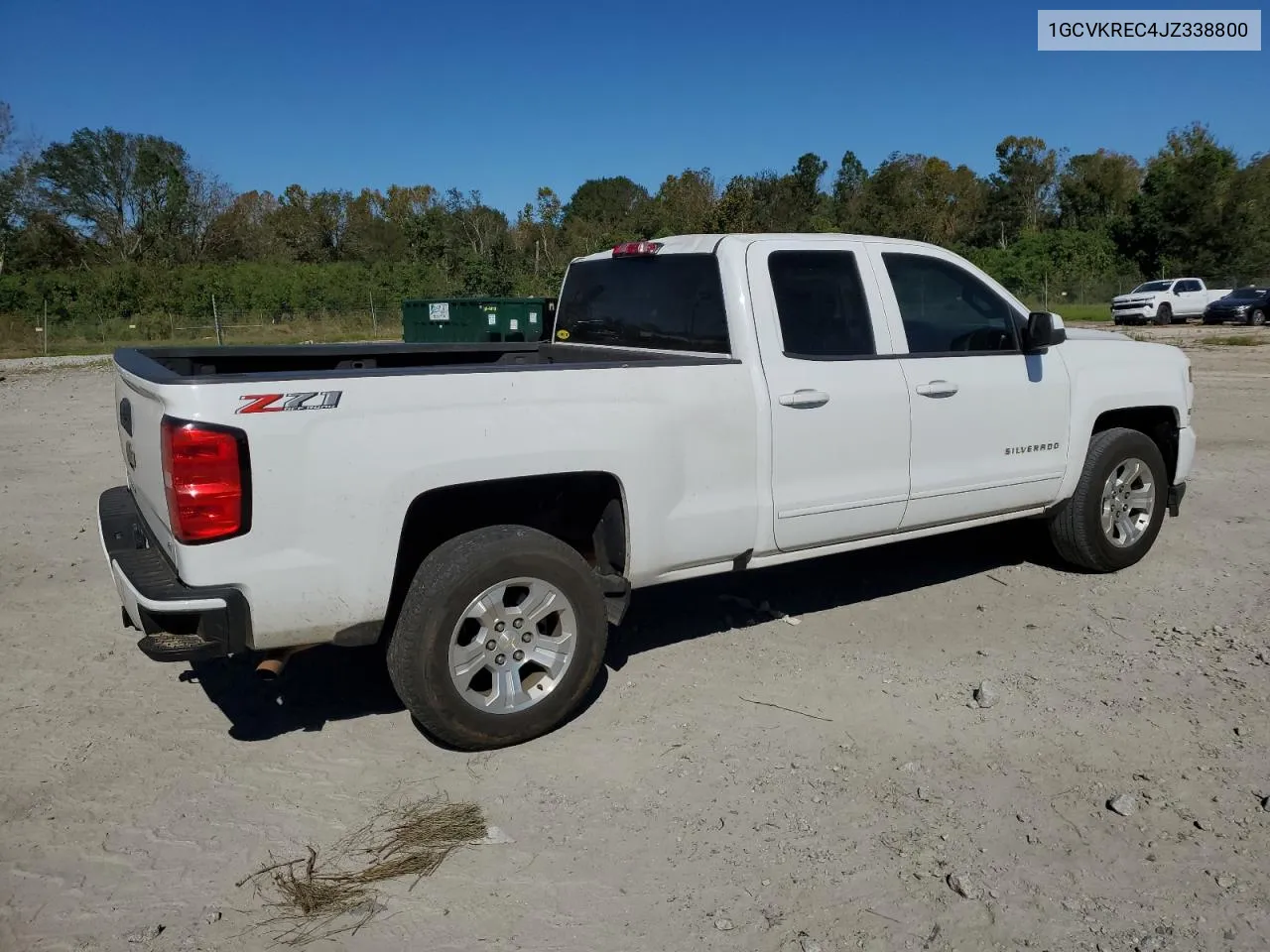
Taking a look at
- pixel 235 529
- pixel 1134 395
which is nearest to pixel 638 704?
pixel 235 529

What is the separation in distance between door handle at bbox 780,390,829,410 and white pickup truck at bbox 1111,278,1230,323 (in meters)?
33.8

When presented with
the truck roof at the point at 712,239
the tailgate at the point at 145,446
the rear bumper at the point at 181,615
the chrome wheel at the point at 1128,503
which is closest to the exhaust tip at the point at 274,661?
the rear bumper at the point at 181,615

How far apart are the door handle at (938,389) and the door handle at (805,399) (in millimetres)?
616

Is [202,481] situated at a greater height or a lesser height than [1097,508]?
greater

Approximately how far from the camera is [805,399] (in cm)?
453

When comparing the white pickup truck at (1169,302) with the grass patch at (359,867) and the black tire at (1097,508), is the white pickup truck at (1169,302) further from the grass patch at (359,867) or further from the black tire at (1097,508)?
the grass patch at (359,867)

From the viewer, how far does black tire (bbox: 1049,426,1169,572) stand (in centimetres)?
575

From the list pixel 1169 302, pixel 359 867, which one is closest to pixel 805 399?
pixel 359 867

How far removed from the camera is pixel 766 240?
475 cm

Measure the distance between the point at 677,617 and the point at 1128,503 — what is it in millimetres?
2765

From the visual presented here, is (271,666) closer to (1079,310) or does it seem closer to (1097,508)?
(1097,508)

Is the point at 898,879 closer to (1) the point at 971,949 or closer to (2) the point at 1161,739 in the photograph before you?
(1) the point at 971,949

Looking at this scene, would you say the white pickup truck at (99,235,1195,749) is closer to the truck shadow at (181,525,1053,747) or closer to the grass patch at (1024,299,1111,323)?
the truck shadow at (181,525,1053,747)

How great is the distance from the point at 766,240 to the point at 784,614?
201 cm
